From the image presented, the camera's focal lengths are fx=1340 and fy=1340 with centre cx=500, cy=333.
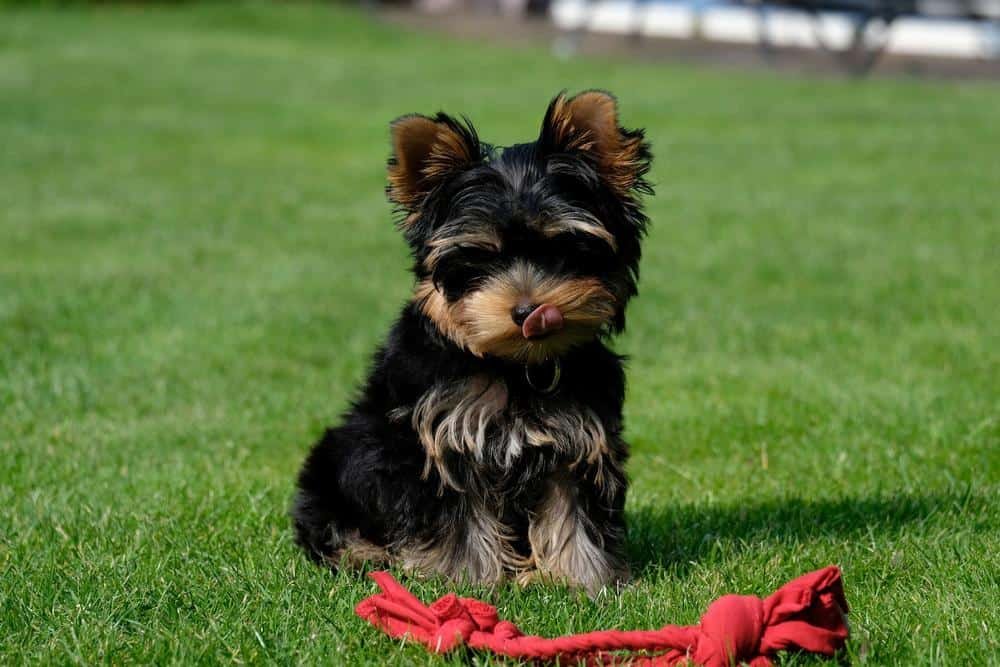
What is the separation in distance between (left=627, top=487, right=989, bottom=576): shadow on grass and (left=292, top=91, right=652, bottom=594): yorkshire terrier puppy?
0.49m

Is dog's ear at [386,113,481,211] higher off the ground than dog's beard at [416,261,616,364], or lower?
higher

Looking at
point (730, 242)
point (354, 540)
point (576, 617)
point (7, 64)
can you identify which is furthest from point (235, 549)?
point (7, 64)

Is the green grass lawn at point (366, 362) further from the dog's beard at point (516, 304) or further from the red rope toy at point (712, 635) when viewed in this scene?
the dog's beard at point (516, 304)

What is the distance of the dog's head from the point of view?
4.30 m

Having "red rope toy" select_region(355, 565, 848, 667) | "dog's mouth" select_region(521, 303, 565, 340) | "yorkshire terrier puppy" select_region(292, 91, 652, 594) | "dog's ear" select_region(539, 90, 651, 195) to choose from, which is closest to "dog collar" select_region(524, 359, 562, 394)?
"yorkshire terrier puppy" select_region(292, 91, 652, 594)

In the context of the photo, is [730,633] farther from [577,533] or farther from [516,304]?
[516,304]

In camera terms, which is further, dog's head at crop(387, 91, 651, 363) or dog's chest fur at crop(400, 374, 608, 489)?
dog's chest fur at crop(400, 374, 608, 489)

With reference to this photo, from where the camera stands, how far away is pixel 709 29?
31.9 meters

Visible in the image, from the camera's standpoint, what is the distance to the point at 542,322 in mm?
4223

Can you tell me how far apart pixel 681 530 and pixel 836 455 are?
139cm

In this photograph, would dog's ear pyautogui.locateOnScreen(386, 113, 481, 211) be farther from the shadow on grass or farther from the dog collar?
the shadow on grass

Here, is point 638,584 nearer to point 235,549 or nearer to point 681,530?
point 681,530

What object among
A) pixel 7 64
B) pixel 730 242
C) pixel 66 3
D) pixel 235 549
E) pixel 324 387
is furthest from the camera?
pixel 66 3

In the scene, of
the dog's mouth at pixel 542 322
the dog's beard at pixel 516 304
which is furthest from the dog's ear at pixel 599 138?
the dog's mouth at pixel 542 322
